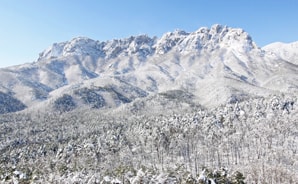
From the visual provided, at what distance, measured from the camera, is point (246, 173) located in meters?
122

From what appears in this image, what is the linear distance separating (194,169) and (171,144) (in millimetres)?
29841

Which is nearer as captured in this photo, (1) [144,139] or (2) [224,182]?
(2) [224,182]

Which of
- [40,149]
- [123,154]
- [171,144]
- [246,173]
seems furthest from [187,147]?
[40,149]

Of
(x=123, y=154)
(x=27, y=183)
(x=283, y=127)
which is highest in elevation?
(x=283, y=127)

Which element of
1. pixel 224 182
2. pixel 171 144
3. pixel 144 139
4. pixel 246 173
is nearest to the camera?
pixel 224 182

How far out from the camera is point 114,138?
18888 centimetres

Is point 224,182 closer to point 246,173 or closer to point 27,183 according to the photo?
point 246,173

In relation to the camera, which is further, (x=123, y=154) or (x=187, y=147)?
(x=187, y=147)

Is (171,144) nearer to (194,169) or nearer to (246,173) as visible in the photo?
(194,169)

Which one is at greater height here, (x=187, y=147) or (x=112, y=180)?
(x=187, y=147)

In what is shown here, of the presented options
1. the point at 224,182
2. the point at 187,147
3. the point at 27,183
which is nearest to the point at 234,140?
the point at 187,147

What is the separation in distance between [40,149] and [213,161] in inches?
3817

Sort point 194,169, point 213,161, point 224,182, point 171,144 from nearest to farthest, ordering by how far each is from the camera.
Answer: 1. point 224,182
2. point 194,169
3. point 213,161
4. point 171,144

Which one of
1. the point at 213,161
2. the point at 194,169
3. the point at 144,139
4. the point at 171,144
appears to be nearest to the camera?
the point at 194,169
